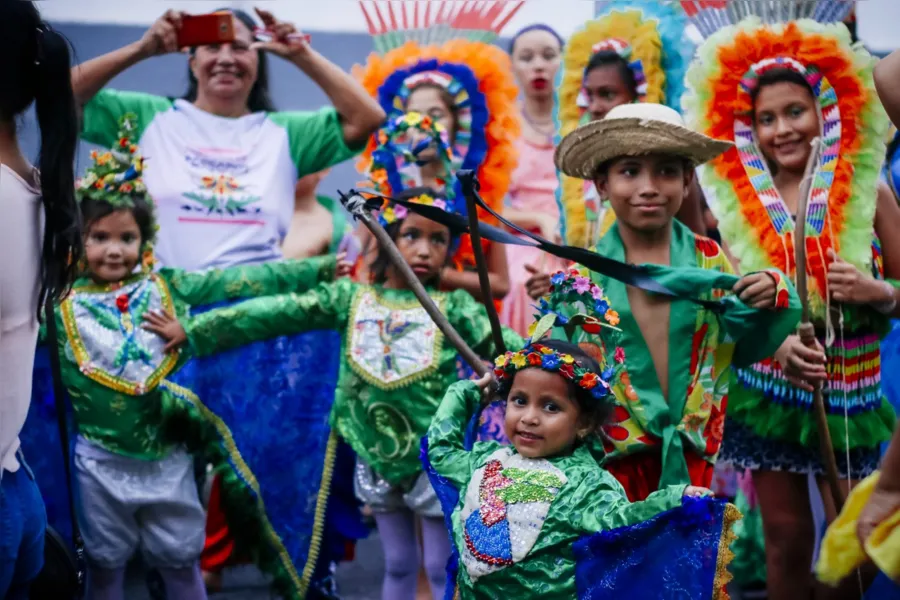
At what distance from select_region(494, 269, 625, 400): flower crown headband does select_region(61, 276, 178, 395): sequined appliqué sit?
1415mm

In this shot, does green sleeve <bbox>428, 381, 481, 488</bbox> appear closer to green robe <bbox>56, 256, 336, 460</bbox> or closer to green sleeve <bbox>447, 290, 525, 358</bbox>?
green sleeve <bbox>447, 290, 525, 358</bbox>

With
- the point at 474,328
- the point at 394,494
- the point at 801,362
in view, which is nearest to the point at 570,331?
the point at 801,362

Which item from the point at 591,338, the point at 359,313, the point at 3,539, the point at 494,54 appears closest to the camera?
the point at 3,539

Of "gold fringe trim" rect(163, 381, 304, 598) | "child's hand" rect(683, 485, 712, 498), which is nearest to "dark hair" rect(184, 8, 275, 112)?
"gold fringe trim" rect(163, 381, 304, 598)

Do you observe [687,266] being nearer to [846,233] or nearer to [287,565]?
[846,233]

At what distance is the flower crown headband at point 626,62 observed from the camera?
439cm

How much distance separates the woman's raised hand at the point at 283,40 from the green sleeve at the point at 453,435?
73.7 inches

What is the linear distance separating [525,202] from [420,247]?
1.61 m

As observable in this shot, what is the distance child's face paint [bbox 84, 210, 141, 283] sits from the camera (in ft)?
12.8

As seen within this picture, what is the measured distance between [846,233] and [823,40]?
24.2 inches

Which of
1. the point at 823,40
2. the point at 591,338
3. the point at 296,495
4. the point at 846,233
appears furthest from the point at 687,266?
the point at 296,495

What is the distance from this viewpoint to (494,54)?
16.6ft

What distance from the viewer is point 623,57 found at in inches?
173

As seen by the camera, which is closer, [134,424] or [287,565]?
[134,424]
